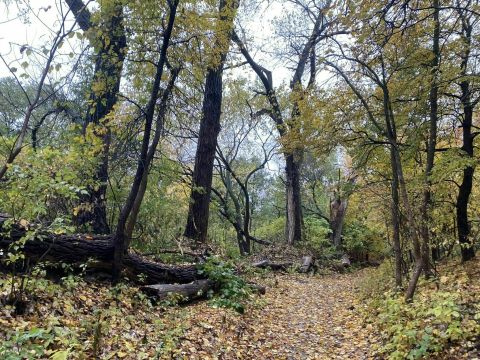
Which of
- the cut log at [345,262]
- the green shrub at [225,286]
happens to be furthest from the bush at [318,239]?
the green shrub at [225,286]

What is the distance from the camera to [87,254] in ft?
17.3

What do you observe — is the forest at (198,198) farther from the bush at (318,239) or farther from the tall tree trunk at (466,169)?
the bush at (318,239)

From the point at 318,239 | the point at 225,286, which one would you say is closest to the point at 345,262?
the point at 318,239

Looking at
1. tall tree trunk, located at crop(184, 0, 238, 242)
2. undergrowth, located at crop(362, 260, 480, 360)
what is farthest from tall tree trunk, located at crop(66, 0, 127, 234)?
undergrowth, located at crop(362, 260, 480, 360)

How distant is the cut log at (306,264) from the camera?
13055mm

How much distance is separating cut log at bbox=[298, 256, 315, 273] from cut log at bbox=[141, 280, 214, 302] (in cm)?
703

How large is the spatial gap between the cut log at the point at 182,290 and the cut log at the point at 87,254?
0.87 feet

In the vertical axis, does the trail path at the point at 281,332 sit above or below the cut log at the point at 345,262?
below

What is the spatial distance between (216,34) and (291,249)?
10439 millimetres

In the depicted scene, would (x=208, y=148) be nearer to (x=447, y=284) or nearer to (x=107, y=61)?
(x=107, y=61)

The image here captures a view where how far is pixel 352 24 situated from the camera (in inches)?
213

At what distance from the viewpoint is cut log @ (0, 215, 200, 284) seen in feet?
15.2

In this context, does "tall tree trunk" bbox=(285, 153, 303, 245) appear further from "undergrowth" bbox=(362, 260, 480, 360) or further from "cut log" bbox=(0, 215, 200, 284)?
"cut log" bbox=(0, 215, 200, 284)

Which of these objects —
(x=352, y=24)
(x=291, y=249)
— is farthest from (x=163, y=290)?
(x=291, y=249)
